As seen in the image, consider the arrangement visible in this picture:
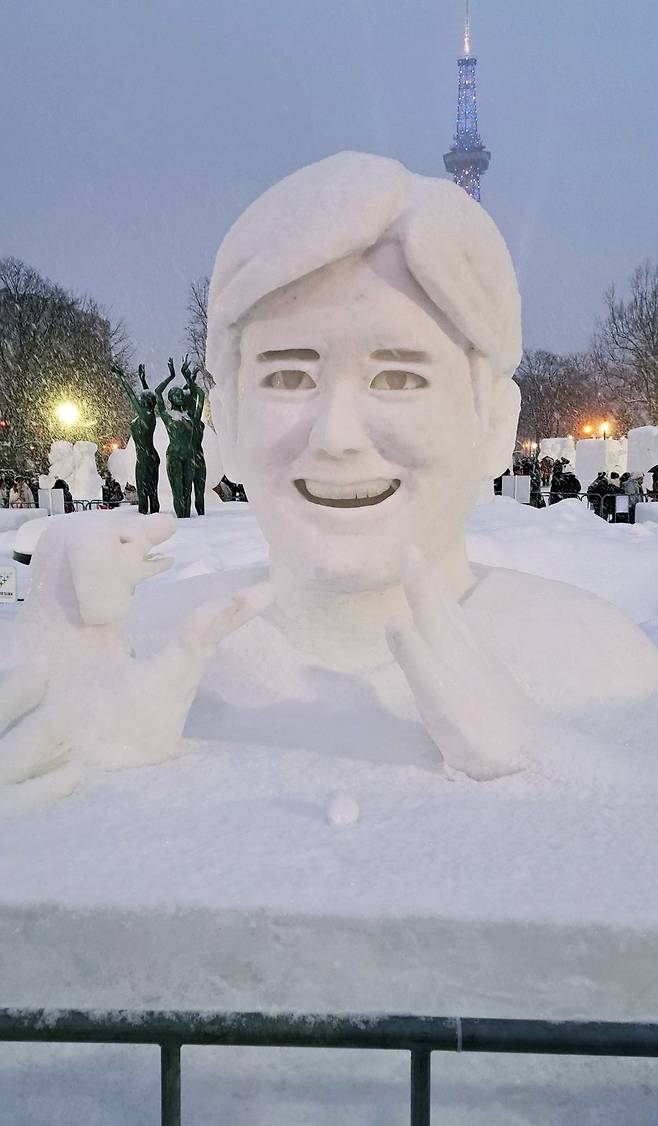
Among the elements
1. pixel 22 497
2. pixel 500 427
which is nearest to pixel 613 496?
pixel 22 497

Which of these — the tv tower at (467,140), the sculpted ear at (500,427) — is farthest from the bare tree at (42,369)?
the tv tower at (467,140)

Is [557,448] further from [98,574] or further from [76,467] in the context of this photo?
[98,574]

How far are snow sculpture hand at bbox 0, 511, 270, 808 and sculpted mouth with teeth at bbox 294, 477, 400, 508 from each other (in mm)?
385

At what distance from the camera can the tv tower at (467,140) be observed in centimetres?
8462

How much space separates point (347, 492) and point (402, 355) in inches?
13.5


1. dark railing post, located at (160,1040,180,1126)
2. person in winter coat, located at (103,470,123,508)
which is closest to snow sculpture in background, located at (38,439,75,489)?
person in winter coat, located at (103,470,123,508)

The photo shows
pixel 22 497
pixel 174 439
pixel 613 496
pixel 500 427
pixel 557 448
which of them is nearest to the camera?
pixel 500 427

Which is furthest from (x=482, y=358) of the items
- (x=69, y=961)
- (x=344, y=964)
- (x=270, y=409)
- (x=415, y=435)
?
(x=69, y=961)

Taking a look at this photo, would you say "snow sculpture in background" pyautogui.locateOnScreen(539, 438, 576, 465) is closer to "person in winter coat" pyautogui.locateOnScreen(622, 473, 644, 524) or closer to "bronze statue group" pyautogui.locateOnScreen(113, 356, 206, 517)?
"person in winter coat" pyautogui.locateOnScreen(622, 473, 644, 524)

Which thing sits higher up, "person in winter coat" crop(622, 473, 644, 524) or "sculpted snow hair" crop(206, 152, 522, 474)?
"sculpted snow hair" crop(206, 152, 522, 474)

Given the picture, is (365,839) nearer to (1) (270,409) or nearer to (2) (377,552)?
(2) (377,552)

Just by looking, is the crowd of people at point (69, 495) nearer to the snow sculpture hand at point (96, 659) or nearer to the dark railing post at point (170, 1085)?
the snow sculpture hand at point (96, 659)

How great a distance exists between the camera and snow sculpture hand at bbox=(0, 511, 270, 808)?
6.01 ft

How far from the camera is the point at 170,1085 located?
43.0 inches
